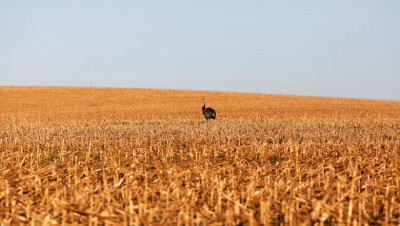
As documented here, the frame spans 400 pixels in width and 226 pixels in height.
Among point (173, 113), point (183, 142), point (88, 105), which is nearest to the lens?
point (183, 142)

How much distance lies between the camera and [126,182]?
7.71 m

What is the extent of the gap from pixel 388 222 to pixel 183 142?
8.52 meters

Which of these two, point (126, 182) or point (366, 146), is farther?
point (366, 146)

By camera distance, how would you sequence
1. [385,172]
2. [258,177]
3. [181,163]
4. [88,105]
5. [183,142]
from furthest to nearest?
[88,105], [183,142], [181,163], [385,172], [258,177]

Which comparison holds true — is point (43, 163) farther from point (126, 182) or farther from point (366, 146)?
point (366, 146)

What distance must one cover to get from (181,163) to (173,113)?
25.6 metres

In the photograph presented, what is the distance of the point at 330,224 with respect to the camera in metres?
5.62

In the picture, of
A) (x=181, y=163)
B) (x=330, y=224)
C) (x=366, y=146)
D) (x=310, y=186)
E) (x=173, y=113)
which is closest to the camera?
(x=330, y=224)

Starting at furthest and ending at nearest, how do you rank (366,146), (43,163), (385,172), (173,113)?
(173,113)
(366,146)
(43,163)
(385,172)

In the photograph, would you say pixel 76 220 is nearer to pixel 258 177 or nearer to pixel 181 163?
pixel 258 177

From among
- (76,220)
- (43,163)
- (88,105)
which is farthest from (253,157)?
(88,105)

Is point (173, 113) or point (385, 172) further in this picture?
point (173, 113)

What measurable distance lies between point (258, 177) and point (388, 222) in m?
2.90

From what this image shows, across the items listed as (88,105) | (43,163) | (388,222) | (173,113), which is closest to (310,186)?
(388,222)
